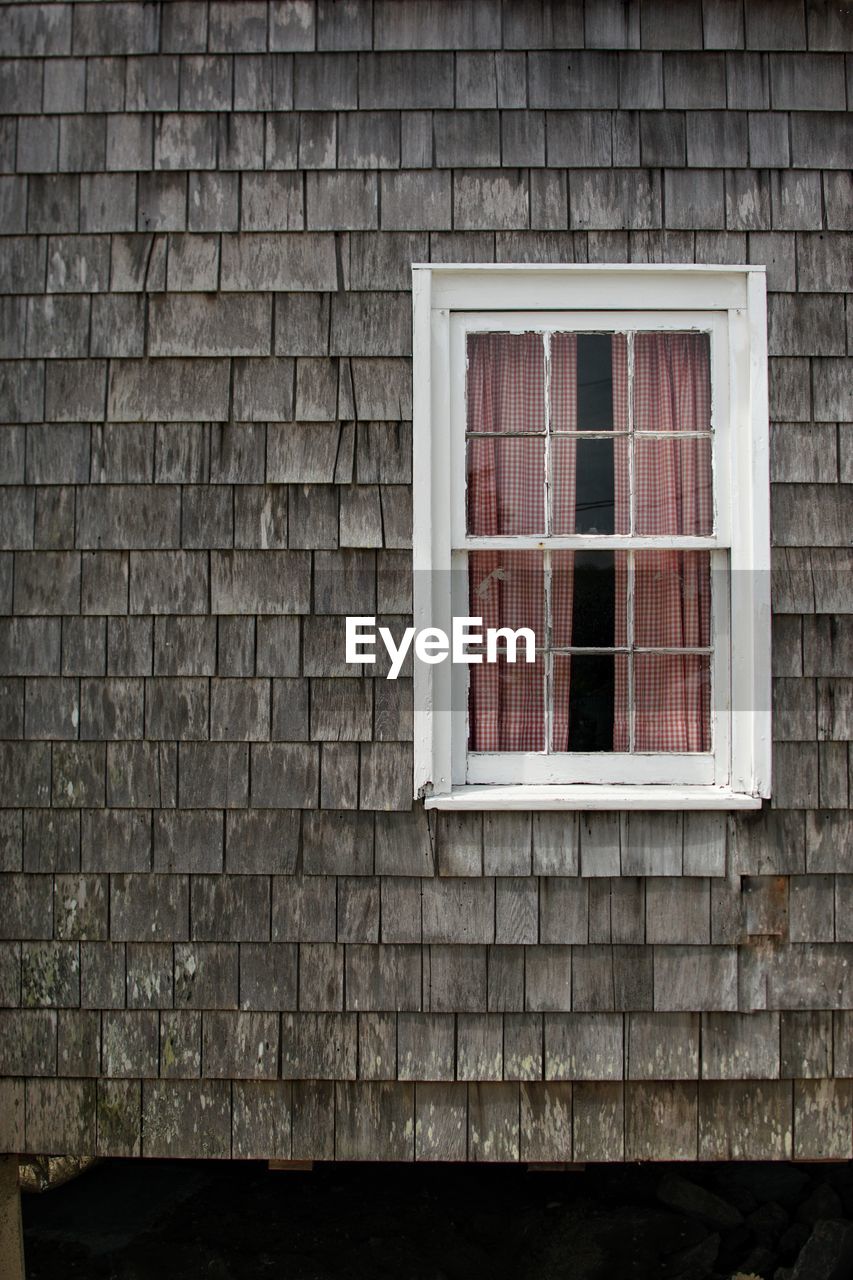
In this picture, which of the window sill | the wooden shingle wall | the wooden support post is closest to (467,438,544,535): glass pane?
the wooden shingle wall

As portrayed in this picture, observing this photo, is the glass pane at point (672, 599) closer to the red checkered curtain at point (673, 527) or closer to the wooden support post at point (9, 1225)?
the red checkered curtain at point (673, 527)

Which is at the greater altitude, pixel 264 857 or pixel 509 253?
pixel 509 253

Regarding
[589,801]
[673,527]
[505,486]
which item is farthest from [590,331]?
[589,801]

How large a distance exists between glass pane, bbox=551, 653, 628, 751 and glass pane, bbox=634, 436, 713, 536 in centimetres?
45

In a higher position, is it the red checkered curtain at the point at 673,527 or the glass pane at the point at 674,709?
the red checkered curtain at the point at 673,527

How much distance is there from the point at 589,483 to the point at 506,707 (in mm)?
751

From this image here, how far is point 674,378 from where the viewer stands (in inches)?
115

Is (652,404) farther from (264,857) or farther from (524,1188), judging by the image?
(524,1188)

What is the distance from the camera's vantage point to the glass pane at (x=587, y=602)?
293cm

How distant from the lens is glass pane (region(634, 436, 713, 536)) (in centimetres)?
292

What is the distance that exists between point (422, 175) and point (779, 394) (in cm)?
129

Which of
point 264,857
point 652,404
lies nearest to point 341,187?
point 652,404

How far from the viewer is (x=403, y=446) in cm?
285

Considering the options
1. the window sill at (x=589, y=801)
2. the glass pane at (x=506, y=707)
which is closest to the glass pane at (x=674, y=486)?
the glass pane at (x=506, y=707)
